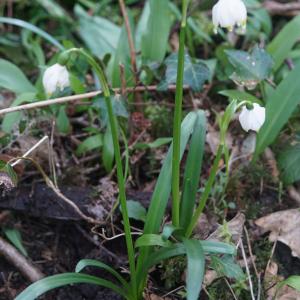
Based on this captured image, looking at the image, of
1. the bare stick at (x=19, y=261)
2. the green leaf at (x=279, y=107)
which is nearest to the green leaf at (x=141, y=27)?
the green leaf at (x=279, y=107)

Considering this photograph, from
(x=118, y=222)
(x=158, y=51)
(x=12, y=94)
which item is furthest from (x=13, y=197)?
(x=158, y=51)

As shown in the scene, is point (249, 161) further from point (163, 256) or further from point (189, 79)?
point (163, 256)

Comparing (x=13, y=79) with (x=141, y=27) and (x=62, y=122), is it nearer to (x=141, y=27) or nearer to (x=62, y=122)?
(x=62, y=122)

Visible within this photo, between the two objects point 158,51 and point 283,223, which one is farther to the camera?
point 158,51

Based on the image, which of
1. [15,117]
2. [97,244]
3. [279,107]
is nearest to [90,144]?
[15,117]

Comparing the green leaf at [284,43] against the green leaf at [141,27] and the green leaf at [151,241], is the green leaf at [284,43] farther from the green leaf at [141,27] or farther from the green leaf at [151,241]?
the green leaf at [151,241]
